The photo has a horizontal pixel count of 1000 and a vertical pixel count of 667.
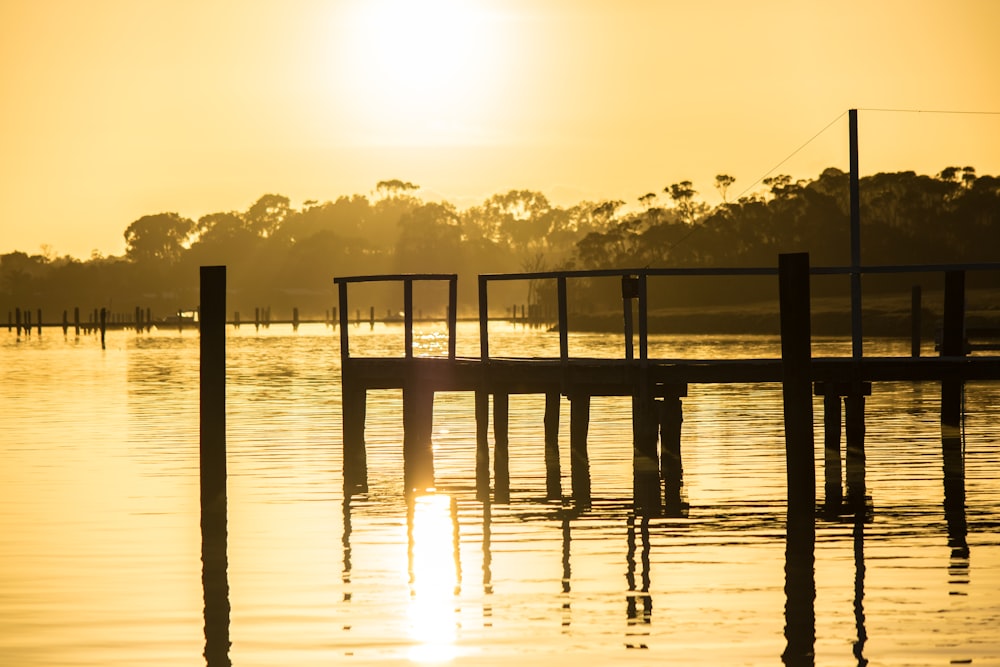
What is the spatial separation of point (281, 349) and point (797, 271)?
88.0 m

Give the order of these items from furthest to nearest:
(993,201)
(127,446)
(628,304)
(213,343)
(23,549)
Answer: (993,201), (127,446), (628,304), (213,343), (23,549)

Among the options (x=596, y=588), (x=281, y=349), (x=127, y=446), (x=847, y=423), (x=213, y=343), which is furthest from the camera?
(x=281, y=349)

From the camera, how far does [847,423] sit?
87.2 ft

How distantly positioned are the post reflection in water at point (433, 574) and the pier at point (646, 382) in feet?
5.13

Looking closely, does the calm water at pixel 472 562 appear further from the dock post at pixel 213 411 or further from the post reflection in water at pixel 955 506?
the dock post at pixel 213 411

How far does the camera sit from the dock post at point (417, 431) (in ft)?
84.0

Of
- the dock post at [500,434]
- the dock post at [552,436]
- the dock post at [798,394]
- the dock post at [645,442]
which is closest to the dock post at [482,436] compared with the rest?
the dock post at [500,434]

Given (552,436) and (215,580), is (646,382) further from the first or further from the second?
(215,580)

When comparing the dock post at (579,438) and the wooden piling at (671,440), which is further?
the dock post at (579,438)

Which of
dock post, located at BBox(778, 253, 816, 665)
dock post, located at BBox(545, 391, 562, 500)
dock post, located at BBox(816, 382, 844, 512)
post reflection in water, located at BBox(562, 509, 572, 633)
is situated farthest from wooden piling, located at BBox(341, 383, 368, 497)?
dock post, located at BBox(778, 253, 816, 665)

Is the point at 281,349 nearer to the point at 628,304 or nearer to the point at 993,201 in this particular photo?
the point at 993,201

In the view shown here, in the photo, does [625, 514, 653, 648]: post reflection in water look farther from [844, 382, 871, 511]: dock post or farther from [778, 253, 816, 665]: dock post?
[844, 382, 871, 511]: dock post

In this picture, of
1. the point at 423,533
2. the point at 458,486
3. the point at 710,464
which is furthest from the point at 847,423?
the point at 423,533

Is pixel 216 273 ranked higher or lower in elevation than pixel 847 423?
higher
